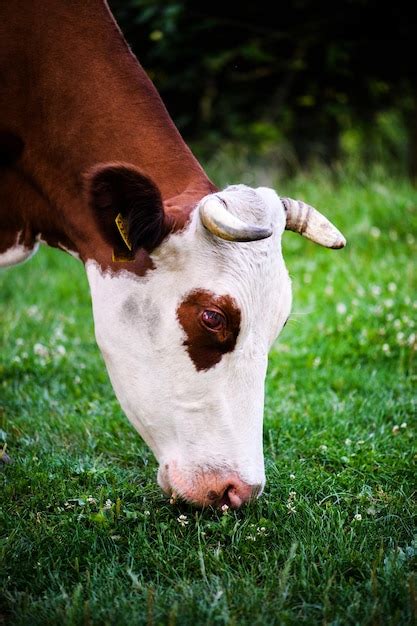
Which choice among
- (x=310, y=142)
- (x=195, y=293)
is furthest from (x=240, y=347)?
(x=310, y=142)

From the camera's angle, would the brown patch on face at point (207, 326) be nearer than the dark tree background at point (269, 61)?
Yes

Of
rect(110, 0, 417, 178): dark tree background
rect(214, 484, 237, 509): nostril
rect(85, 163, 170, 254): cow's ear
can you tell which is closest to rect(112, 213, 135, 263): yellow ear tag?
rect(85, 163, 170, 254): cow's ear

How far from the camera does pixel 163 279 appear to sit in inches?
126

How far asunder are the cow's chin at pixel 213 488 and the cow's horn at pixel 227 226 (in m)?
0.96

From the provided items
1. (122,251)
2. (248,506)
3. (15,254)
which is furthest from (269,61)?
(248,506)

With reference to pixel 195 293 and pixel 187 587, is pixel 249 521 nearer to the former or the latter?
pixel 187 587

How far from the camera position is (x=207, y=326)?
10.1 ft

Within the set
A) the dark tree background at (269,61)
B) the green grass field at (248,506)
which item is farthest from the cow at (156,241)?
the dark tree background at (269,61)

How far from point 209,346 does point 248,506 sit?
0.71 meters

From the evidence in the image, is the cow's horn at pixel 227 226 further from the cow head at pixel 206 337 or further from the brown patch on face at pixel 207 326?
the brown patch on face at pixel 207 326

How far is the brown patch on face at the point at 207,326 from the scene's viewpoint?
3.06m

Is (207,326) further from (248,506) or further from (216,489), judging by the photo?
(248,506)

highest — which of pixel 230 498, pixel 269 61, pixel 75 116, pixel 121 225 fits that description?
pixel 75 116

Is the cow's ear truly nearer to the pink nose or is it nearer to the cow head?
the cow head
